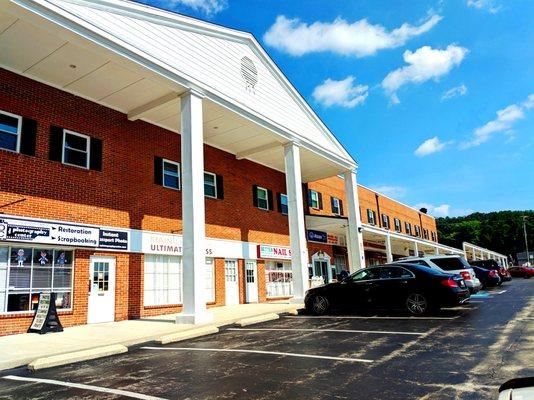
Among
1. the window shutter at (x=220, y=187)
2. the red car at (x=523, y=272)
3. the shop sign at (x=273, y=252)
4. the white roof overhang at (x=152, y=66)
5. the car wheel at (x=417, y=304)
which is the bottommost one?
the car wheel at (x=417, y=304)

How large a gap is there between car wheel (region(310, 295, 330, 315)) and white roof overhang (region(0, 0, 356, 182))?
7.70 metres

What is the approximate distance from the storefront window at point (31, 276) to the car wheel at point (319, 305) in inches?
300

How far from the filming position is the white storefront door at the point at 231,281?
765 inches

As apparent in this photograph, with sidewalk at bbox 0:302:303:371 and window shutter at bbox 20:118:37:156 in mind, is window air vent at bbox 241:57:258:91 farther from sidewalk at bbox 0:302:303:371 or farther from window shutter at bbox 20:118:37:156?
sidewalk at bbox 0:302:303:371

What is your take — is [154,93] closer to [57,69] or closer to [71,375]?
[57,69]

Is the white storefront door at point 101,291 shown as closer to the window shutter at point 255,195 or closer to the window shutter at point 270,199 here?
the window shutter at point 255,195

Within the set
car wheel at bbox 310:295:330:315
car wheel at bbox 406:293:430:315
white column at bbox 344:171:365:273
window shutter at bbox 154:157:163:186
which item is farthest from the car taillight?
white column at bbox 344:171:365:273

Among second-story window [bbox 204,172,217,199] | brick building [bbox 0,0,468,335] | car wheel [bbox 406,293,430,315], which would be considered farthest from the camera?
second-story window [bbox 204,172,217,199]

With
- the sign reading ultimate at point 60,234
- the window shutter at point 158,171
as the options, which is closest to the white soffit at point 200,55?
the window shutter at point 158,171

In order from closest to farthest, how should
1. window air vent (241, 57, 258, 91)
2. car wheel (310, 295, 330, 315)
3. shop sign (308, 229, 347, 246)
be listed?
car wheel (310, 295, 330, 315)
window air vent (241, 57, 258, 91)
shop sign (308, 229, 347, 246)

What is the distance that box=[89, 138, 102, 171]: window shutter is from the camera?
1465 centimetres

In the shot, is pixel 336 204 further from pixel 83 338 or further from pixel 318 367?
pixel 318 367

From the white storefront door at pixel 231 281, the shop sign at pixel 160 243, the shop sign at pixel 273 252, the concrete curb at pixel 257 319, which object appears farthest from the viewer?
the shop sign at pixel 273 252

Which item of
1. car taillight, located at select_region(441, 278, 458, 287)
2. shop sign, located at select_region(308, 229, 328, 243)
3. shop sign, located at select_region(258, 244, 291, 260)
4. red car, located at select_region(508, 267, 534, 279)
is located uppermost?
shop sign, located at select_region(308, 229, 328, 243)
